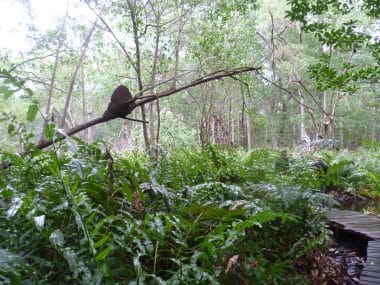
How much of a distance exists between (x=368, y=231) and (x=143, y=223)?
385 cm

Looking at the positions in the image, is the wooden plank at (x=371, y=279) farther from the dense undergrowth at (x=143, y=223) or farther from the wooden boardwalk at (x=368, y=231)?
the dense undergrowth at (x=143, y=223)

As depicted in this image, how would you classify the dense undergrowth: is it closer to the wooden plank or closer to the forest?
the forest

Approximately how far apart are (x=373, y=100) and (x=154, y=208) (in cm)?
2204

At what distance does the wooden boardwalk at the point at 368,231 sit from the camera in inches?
127

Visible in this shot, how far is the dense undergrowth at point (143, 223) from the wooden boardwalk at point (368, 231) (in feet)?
1.88

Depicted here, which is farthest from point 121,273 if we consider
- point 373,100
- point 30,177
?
point 373,100

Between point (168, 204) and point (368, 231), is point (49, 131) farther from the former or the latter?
point (368, 231)

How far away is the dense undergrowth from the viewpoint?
144 cm

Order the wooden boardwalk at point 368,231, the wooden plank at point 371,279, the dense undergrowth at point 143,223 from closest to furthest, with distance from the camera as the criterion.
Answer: the dense undergrowth at point 143,223, the wooden plank at point 371,279, the wooden boardwalk at point 368,231

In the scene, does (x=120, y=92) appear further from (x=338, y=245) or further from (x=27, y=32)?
(x=27, y=32)

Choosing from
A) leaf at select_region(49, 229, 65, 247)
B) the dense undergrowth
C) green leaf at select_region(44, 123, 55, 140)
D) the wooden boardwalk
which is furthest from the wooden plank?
green leaf at select_region(44, 123, 55, 140)

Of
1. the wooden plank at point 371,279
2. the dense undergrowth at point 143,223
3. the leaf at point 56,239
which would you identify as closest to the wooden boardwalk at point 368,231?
the wooden plank at point 371,279

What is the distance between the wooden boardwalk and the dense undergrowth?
57 centimetres

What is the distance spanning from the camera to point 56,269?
4.88 feet
